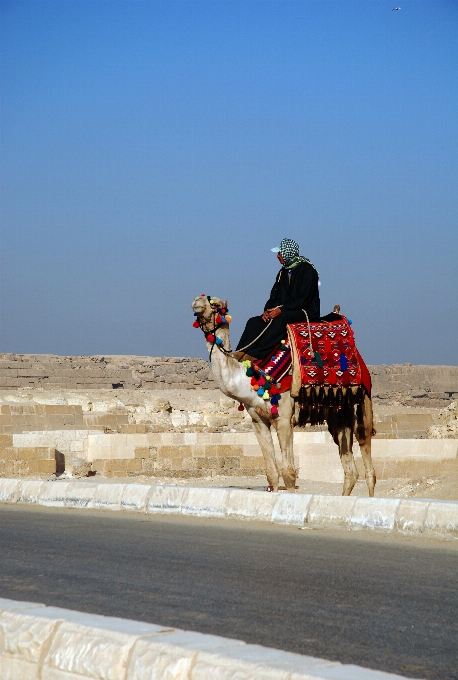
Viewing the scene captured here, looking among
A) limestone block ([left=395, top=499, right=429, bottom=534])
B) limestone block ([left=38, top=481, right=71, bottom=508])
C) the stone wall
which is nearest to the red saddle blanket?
limestone block ([left=395, top=499, right=429, bottom=534])

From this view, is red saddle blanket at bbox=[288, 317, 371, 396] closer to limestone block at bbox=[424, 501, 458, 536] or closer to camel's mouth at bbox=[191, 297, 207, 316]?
camel's mouth at bbox=[191, 297, 207, 316]

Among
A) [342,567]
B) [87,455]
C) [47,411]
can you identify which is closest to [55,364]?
[47,411]

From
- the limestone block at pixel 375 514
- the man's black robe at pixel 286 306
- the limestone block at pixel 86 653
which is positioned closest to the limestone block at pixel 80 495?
the man's black robe at pixel 286 306

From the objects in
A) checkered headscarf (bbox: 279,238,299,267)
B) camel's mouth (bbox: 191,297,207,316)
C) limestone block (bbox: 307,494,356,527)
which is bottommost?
limestone block (bbox: 307,494,356,527)

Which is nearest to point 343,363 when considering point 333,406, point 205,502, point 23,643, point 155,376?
point 333,406

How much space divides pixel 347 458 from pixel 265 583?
558 cm

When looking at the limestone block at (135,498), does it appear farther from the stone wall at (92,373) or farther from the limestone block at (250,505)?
the stone wall at (92,373)

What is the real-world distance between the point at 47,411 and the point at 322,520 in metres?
17.5

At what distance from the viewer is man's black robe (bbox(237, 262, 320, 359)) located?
11266 mm

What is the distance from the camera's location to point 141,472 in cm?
1888

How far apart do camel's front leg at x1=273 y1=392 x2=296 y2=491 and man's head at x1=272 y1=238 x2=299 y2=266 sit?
5.20 feet

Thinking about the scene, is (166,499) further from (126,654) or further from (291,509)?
(126,654)

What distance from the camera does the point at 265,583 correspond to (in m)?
6.30

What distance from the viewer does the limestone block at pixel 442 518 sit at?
8398mm
